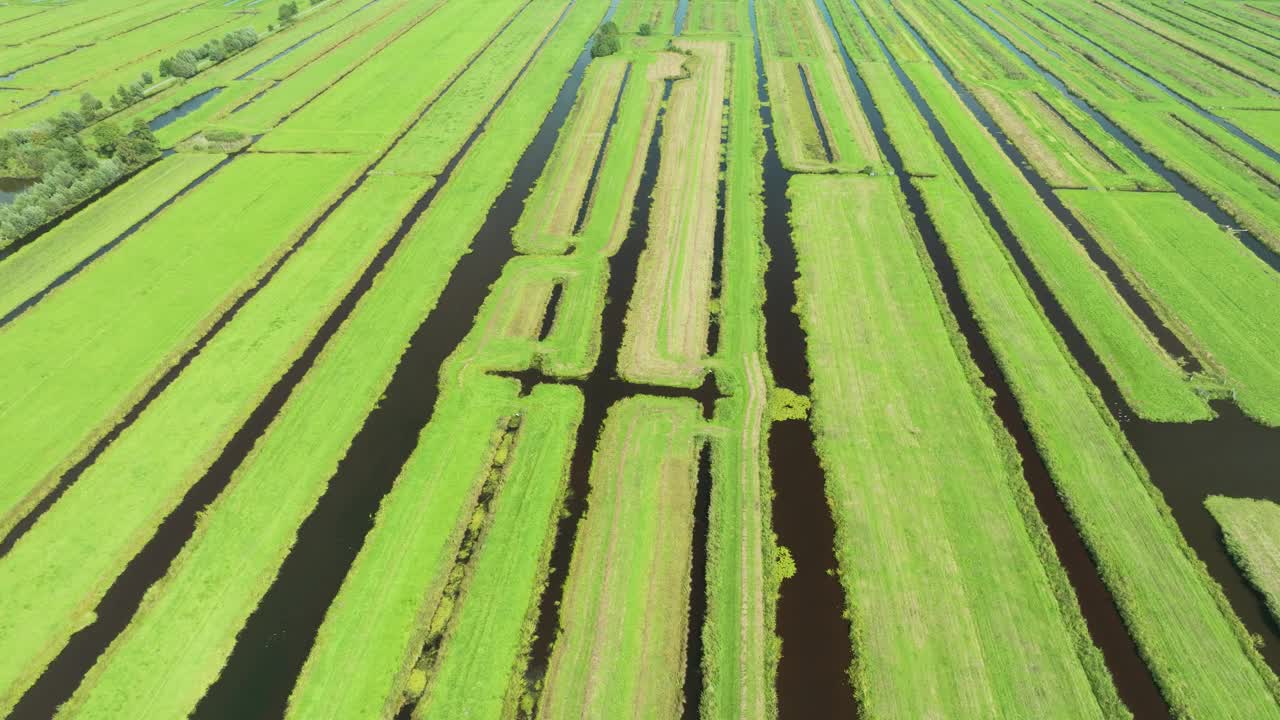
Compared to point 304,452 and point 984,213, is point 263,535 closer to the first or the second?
point 304,452

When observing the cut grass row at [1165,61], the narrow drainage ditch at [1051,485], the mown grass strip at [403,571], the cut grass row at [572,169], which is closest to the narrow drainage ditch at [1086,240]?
the narrow drainage ditch at [1051,485]

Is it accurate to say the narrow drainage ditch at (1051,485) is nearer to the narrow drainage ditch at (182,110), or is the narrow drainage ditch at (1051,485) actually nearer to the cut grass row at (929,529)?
the cut grass row at (929,529)

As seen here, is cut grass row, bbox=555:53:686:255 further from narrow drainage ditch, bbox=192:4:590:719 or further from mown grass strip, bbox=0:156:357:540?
mown grass strip, bbox=0:156:357:540

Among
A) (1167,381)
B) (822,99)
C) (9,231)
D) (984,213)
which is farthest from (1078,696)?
(9,231)

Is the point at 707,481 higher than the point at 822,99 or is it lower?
lower

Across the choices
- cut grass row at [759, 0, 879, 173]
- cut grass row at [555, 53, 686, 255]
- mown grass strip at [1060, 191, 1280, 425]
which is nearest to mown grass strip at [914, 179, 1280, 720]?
mown grass strip at [1060, 191, 1280, 425]

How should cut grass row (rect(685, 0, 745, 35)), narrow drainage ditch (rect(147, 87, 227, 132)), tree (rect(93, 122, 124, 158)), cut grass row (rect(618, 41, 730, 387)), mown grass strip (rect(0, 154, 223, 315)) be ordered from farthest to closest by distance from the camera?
cut grass row (rect(685, 0, 745, 35))
narrow drainage ditch (rect(147, 87, 227, 132))
tree (rect(93, 122, 124, 158))
mown grass strip (rect(0, 154, 223, 315))
cut grass row (rect(618, 41, 730, 387))

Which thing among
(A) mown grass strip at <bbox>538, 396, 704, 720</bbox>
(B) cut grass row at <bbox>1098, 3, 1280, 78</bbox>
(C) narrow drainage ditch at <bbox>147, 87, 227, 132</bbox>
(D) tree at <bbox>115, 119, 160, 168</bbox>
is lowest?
(A) mown grass strip at <bbox>538, 396, 704, 720</bbox>
